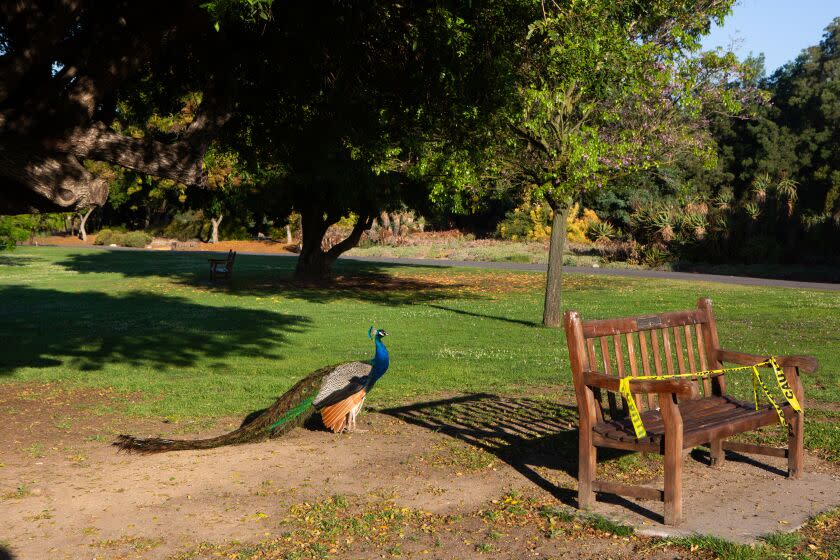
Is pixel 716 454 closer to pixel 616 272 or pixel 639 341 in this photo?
pixel 639 341

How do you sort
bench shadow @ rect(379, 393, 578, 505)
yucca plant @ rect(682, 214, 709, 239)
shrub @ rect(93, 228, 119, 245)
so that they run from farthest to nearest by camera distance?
1. shrub @ rect(93, 228, 119, 245)
2. yucca plant @ rect(682, 214, 709, 239)
3. bench shadow @ rect(379, 393, 578, 505)

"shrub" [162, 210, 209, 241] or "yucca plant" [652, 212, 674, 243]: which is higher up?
"yucca plant" [652, 212, 674, 243]

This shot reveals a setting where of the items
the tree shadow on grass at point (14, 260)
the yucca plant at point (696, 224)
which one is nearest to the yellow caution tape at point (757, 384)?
the yucca plant at point (696, 224)

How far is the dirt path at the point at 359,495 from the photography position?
530 cm

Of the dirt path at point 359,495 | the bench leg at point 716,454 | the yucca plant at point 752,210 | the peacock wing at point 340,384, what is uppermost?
the yucca plant at point 752,210

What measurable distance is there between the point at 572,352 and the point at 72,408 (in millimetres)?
6115

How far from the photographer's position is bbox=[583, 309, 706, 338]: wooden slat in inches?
245

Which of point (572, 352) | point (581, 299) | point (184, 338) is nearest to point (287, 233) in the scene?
point (581, 299)

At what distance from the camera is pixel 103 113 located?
421 inches

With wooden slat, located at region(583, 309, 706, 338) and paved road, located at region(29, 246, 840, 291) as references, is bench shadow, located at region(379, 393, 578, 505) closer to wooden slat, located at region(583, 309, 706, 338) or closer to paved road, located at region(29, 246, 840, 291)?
wooden slat, located at region(583, 309, 706, 338)

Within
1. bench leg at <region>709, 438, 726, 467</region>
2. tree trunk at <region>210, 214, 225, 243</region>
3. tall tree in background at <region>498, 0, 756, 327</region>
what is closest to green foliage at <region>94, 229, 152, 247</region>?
tree trunk at <region>210, 214, 225, 243</region>

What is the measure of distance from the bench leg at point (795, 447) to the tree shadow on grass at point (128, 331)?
8730mm

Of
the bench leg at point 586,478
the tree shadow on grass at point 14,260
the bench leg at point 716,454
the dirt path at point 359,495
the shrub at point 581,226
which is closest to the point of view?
the dirt path at point 359,495

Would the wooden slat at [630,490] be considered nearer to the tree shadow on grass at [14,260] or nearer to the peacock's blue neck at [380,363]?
the peacock's blue neck at [380,363]
